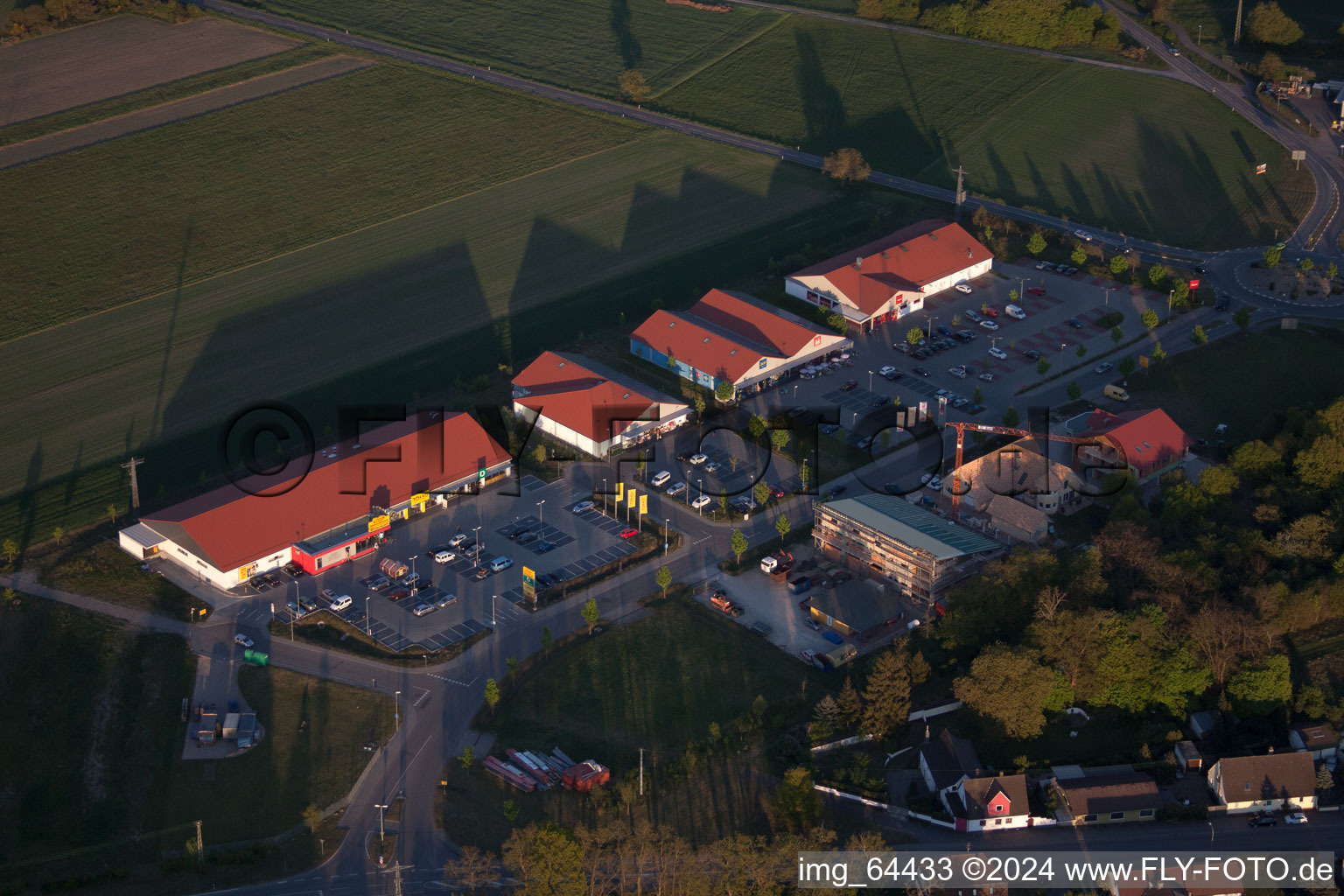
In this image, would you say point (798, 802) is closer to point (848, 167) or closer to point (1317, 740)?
point (1317, 740)

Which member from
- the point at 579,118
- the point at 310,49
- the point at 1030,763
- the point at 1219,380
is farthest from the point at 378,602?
the point at 310,49

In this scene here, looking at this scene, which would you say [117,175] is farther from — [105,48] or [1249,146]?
[1249,146]

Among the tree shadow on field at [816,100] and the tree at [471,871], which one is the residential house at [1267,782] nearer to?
the tree at [471,871]

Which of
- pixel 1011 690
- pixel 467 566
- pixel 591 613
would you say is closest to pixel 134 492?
pixel 467 566

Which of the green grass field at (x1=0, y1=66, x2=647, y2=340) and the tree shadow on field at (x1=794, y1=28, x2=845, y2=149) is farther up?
the tree shadow on field at (x1=794, y1=28, x2=845, y2=149)

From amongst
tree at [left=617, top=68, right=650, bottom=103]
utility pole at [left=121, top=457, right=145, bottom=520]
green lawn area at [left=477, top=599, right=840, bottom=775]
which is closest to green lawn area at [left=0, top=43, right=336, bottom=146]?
tree at [left=617, top=68, right=650, bottom=103]

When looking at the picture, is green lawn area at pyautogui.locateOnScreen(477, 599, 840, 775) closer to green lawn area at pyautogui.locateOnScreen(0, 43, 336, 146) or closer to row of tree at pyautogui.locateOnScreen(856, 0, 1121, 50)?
green lawn area at pyautogui.locateOnScreen(0, 43, 336, 146)
